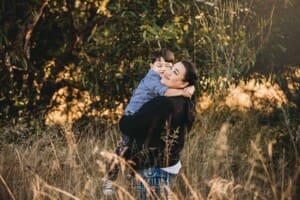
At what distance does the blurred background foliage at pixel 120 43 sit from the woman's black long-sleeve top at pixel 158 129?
1.74 m

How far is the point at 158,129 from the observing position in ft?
13.6

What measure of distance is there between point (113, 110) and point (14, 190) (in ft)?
7.49

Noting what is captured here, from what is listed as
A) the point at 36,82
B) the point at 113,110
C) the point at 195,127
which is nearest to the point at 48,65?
the point at 36,82

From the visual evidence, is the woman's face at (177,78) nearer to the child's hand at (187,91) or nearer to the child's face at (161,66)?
the child's hand at (187,91)

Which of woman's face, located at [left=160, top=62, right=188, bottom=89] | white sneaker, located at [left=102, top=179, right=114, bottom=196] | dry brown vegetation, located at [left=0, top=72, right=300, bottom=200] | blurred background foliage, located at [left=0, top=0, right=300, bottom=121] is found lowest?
dry brown vegetation, located at [left=0, top=72, right=300, bottom=200]

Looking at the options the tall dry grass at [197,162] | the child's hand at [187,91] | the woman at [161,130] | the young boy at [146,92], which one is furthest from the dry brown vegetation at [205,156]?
the child's hand at [187,91]

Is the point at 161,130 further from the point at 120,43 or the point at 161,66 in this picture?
the point at 120,43

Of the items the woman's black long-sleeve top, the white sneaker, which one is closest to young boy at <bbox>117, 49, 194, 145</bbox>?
the woman's black long-sleeve top

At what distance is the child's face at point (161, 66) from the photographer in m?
4.44

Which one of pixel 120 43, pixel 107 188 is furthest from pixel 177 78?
pixel 120 43

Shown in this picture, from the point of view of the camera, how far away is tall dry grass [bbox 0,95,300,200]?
4680mm

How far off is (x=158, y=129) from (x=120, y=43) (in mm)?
2382

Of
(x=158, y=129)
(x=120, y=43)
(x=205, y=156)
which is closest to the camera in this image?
(x=158, y=129)

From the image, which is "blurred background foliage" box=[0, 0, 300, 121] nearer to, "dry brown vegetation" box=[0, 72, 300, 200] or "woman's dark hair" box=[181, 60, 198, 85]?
"dry brown vegetation" box=[0, 72, 300, 200]
